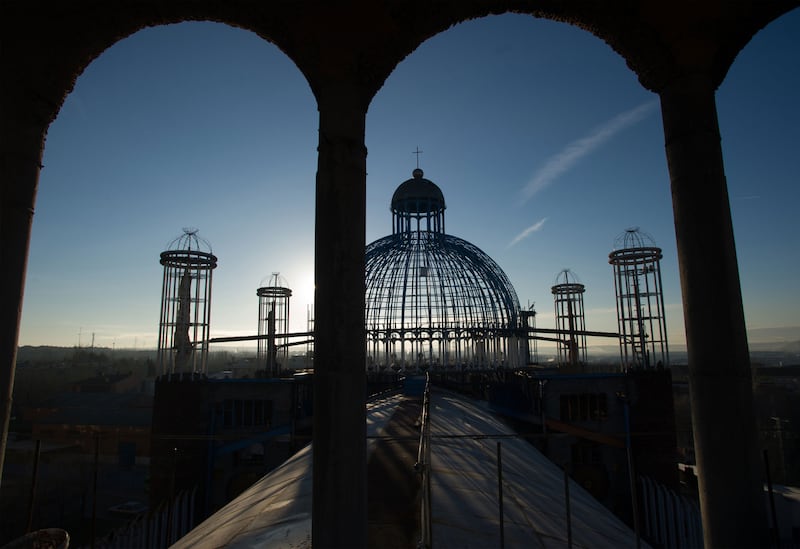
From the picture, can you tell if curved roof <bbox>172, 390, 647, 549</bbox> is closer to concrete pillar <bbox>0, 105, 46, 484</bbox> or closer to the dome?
concrete pillar <bbox>0, 105, 46, 484</bbox>

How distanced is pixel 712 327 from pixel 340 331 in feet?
10.7

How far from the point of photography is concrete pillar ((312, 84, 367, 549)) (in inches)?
147

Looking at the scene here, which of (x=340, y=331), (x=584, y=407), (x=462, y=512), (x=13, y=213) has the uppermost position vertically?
(x=13, y=213)

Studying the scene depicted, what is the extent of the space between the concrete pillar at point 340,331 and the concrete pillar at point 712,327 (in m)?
2.95

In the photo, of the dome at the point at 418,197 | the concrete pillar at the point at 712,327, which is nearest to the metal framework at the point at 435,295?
the dome at the point at 418,197

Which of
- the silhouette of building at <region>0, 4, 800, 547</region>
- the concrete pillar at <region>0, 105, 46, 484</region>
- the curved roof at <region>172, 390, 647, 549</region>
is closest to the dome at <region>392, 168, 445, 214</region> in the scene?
the curved roof at <region>172, 390, 647, 549</region>

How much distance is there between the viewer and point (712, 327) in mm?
4023

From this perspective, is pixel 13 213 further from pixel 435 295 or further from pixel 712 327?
pixel 435 295

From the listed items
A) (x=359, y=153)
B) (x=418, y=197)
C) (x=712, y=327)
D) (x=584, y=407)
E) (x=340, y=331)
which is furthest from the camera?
(x=418, y=197)

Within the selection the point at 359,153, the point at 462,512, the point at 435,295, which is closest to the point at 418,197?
the point at 435,295

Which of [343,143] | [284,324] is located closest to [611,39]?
[343,143]

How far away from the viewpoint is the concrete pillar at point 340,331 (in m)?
3.74

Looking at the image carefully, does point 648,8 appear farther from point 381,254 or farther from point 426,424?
point 381,254

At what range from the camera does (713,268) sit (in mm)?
4047
